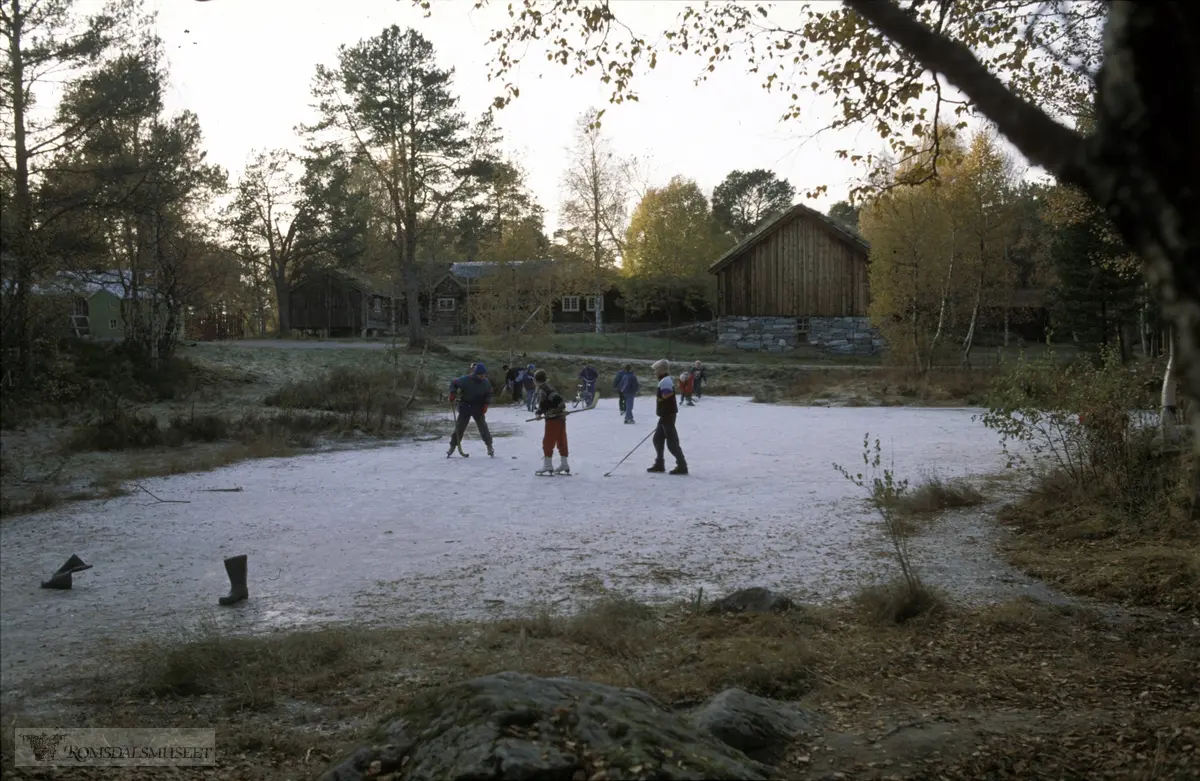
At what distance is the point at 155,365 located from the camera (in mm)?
30234

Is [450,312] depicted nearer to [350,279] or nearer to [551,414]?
[350,279]

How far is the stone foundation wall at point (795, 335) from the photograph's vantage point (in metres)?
51.9

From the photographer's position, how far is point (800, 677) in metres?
5.32

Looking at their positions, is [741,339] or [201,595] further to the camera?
[741,339]

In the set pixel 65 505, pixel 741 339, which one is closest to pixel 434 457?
pixel 65 505

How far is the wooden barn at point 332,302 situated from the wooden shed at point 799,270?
81.6 feet

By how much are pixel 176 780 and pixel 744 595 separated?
164 inches

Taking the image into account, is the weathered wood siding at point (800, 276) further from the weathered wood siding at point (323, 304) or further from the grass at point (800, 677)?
the grass at point (800, 677)

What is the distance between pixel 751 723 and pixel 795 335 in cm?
5024

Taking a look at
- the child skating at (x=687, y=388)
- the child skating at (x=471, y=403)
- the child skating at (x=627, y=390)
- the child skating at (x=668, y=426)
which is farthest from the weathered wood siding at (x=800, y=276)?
the child skating at (x=668, y=426)

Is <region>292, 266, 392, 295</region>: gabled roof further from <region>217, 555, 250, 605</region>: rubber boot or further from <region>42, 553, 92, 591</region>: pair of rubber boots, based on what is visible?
<region>217, 555, 250, 605</region>: rubber boot

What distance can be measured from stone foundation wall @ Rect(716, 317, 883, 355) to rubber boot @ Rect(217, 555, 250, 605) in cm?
4684

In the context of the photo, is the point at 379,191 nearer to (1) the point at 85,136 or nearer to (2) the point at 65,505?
(1) the point at 85,136

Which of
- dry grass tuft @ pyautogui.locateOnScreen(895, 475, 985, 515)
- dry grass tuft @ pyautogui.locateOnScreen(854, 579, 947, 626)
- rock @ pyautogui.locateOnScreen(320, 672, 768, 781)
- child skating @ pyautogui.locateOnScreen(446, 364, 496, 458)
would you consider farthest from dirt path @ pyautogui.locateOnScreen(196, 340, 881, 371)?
rock @ pyautogui.locateOnScreen(320, 672, 768, 781)
